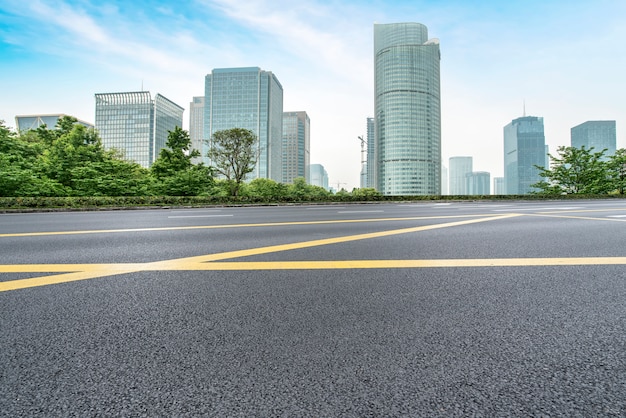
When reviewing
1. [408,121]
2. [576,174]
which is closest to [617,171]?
[576,174]

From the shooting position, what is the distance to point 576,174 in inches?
1464

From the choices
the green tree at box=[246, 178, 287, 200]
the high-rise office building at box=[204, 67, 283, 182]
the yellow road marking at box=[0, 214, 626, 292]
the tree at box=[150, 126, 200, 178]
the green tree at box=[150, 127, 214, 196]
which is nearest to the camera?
the yellow road marking at box=[0, 214, 626, 292]

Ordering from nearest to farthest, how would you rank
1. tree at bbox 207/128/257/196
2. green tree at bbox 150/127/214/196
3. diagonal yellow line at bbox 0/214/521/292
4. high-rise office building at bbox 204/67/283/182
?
diagonal yellow line at bbox 0/214/521/292 < green tree at bbox 150/127/214/196 < tree at bbox 207/128/257/196 < high-rise office building at bbox 204/67/283/182

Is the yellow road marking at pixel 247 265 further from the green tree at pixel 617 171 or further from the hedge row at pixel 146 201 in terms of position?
the green tree at pixel 617 171

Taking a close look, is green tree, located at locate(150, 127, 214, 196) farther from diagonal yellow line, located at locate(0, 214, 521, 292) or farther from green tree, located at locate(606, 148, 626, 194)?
green tree, located at locate(606, 148, 626, 194)

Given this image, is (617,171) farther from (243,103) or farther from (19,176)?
(243,103)

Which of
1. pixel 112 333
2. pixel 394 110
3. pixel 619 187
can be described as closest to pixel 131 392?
pixel 112 333

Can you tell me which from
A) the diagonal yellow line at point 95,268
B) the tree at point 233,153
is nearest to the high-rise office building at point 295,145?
the tree at point 233,153

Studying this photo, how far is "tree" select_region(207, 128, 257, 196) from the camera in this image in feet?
108

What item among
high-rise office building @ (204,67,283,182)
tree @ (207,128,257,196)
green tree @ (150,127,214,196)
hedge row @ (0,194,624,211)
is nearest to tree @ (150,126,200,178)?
green tree @ (150,127,214,196)

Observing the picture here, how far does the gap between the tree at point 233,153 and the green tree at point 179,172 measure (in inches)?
98.5

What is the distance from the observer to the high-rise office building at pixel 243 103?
146250mm

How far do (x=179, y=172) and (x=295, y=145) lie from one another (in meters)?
153

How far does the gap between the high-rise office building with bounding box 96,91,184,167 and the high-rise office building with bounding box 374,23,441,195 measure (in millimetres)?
91495
